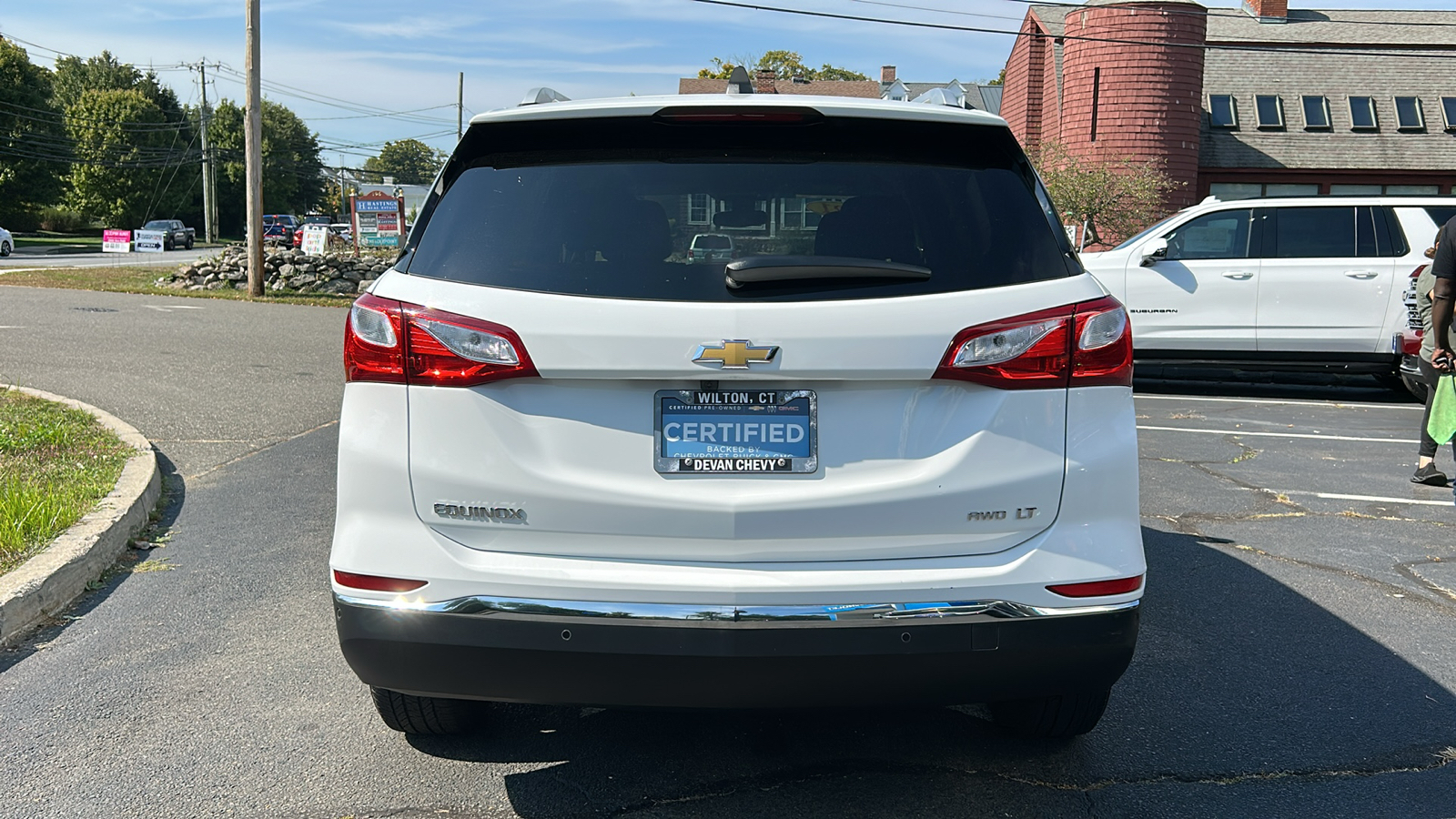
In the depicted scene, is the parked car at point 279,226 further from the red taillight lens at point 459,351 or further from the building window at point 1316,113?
the red taillight lens at point 459,351

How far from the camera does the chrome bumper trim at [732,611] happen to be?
2.65 metres

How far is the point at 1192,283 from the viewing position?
1233 cm

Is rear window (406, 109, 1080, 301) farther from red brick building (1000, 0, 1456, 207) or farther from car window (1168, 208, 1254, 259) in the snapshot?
red brick building (1000, 0, 1456, 207)

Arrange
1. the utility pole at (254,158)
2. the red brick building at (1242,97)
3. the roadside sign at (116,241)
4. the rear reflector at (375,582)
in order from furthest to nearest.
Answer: the roadside sign at (116,241)
the red brick building at (1242,97)
the utility pole at (254,158)
the rear reflector at (375,582)

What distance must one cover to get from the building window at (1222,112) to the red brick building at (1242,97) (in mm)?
41

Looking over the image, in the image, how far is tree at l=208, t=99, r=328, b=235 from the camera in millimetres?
93062

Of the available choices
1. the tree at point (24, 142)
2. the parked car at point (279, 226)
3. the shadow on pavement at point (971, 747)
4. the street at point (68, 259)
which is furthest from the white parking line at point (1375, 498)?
the tree at point (24, 142)

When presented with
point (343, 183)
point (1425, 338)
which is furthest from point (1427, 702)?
point (343, 183)

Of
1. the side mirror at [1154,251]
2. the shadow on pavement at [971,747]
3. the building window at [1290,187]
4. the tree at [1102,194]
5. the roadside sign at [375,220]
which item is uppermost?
the building window at [1290,187]

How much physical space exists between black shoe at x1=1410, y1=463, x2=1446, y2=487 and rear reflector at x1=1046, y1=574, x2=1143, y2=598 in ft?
20.0

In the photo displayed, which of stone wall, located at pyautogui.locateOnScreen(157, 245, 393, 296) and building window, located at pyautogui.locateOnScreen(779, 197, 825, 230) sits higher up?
building window, located at pyautogui.locateOnScreen(779, 197, 825, 230)

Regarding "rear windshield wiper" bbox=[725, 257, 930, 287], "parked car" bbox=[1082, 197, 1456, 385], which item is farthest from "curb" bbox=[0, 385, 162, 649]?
"parked car" bbox=[1082, 197, 1456, 385]

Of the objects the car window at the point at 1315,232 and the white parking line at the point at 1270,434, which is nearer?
the white parking line at the point at 1270,434

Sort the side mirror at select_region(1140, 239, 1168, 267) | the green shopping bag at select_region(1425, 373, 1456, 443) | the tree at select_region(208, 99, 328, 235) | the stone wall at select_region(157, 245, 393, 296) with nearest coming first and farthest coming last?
the green shopping bag at select_region(1425, 373, 1456, 443) < the side mirror at select_region(1140, 239, 1168, 267) < the stone wall at select_region(157, 245, 393, 296) < the tree at select_region(208, 99, 328, 235)
